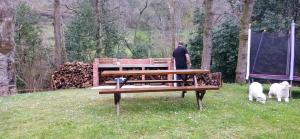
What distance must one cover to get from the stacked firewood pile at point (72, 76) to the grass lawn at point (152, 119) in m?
6.21

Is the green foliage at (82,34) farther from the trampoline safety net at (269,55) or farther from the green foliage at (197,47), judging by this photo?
the trampoline safety net at (269,55)


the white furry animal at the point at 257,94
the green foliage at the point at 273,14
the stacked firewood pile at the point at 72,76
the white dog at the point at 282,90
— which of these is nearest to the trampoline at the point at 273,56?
the white dog at the point at 282,90

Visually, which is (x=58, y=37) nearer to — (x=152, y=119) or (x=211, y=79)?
(x=211, y=79)

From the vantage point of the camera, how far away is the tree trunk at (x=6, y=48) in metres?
10.6

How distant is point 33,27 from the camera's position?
1905cm

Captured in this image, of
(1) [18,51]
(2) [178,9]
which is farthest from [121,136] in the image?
(2) [178,9]

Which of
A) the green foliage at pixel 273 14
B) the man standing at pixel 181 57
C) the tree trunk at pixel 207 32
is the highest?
the green foliage at pixel 273 14

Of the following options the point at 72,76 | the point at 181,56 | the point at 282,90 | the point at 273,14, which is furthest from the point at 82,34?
the point at 282,90

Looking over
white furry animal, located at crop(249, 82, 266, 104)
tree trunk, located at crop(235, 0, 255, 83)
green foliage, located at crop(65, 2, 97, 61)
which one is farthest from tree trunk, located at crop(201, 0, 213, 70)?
green foliage, located at crop(65, 2, 97, 61)

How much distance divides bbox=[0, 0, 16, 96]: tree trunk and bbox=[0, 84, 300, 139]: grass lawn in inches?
121

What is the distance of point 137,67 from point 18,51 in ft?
22.8

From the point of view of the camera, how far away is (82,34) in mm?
19656

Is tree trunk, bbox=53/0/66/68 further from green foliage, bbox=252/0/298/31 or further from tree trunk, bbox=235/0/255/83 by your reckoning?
green foliage, bbox=252/0/298/31

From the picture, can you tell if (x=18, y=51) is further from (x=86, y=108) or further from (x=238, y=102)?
(x=238, y=102)
